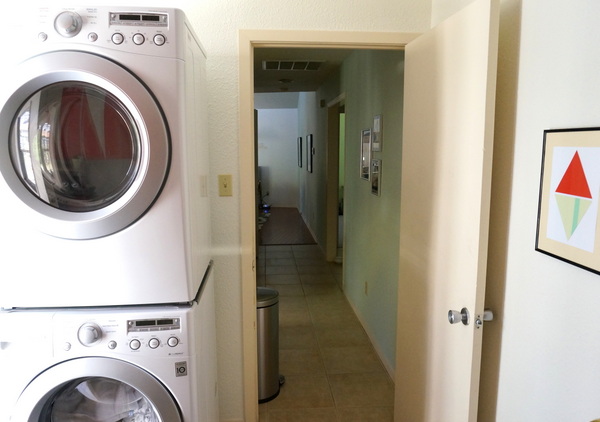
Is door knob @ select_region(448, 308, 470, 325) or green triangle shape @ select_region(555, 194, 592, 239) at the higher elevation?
green triangle shape @ select_region(555, 194, 592, 239)

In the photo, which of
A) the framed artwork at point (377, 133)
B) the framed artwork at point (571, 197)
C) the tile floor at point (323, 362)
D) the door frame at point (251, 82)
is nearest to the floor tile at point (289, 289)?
the tile floor at point (323, 362)

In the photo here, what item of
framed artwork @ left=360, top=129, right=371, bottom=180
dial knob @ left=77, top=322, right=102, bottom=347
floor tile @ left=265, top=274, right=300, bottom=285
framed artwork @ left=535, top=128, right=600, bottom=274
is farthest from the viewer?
floor tile @ left=265, top=274, right=300, bottom=285

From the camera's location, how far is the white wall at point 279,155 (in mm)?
10211

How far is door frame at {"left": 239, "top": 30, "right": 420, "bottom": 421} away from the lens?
6.65 ft

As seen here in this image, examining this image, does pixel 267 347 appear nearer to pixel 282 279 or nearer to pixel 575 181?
pixel 575 181

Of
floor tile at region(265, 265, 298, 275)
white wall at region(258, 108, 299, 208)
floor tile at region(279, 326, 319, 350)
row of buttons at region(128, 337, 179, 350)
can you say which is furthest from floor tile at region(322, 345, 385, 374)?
white wall at region(258, 108, 299, 208)

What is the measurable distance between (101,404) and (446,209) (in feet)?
4.71

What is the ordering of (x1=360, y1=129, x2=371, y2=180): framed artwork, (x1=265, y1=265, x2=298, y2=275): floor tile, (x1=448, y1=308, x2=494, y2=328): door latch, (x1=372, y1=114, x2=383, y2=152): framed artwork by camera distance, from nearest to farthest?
(x1=448, y1=308, x2=494, y2=328): door latch
(x1=372, y1=114, x2=383, y2=152): framed artwork
(x1=360, y1=129, x2=371, y2=180): framed artwork
(x1=265, y1=265, x2=298, y2=275): floor tile

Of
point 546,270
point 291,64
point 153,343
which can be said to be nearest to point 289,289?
point 291,64

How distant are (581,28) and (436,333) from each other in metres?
1.18

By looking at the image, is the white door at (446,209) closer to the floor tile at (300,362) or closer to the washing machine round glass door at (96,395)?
the floor tile at (300,362)

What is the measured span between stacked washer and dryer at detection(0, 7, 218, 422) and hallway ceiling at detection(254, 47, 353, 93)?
2348 millimetres

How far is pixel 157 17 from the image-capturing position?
1331 millimetres

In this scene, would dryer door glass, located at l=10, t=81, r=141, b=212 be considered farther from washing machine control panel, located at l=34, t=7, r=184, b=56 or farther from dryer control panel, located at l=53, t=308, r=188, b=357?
dryer control panel, located at l=53, t=308, r=188, b=357
